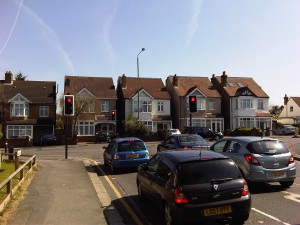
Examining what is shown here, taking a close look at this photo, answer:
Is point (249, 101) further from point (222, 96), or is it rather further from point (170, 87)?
point (170, 87)

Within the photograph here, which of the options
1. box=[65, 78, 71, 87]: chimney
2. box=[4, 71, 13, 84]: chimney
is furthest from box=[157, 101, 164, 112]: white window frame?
box=[4, 71, 13, 84]: chimney

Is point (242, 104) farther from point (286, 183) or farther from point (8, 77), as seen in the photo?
point (286, 183)

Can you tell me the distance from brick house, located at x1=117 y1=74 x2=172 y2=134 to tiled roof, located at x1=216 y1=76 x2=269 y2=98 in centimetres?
1016

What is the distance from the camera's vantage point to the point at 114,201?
10.0 meters

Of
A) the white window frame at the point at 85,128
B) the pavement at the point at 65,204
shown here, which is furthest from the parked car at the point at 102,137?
the pavement at the point at 65,204

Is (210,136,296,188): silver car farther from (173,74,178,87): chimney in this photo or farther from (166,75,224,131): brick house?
(173,74,178,87): chimney

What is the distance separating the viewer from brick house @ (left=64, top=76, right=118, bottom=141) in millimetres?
51844

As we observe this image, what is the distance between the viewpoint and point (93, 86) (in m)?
56.7

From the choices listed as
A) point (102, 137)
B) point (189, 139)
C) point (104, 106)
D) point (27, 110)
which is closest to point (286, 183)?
point (189, 139)

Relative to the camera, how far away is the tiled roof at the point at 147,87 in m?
56.7

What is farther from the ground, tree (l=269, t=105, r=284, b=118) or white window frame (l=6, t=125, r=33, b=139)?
tree (l=269, t=105, r=284, b=118)

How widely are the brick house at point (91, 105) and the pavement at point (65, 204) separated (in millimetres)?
37922

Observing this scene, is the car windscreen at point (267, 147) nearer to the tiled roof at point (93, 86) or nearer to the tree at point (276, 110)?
the tiled roof at point (93, 86)

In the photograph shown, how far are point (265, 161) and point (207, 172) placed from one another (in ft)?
13.1
